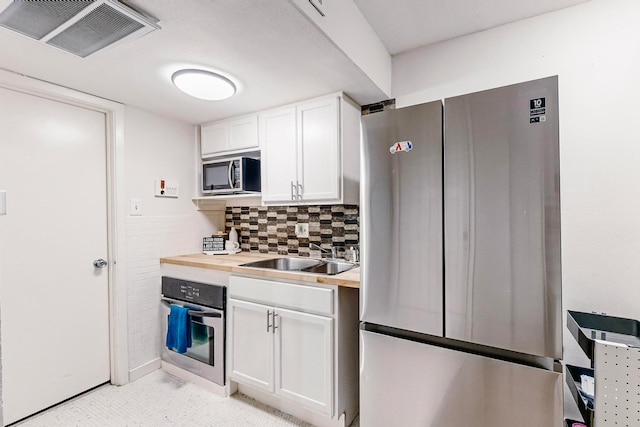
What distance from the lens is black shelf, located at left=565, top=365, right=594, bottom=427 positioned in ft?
3.63

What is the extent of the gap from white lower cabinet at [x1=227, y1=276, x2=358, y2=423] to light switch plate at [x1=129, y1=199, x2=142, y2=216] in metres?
1.05

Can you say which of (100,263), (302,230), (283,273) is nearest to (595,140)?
(283,273)

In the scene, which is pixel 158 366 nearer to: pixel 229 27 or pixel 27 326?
pixel 27 326

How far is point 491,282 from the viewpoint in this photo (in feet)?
3.94

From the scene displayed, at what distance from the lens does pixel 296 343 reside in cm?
181

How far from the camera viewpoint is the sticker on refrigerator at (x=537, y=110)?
113 centimetres

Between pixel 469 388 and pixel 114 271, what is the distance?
2.50 m

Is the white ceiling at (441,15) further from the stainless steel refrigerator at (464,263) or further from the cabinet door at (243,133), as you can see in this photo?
the cabinet door at (243,133)

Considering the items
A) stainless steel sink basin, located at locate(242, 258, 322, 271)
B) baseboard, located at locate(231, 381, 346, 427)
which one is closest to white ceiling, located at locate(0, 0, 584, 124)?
stainless steel sink basin, located at locate(242, 258, 322, 271)

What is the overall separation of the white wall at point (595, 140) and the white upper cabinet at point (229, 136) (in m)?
1.93

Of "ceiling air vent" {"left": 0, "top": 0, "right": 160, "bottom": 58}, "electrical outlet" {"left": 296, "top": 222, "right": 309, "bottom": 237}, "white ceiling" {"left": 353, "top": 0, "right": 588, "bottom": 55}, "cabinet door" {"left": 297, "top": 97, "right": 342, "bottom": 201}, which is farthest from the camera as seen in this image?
"electrical outlet" {"left": 296, "top": 222, "right": 309, "bottom": 237}

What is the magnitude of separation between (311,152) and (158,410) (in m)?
2.08

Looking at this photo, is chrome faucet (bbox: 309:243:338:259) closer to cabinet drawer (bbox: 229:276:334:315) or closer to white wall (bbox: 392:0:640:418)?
cabinet drawer (bbox: 229:276:334:315)

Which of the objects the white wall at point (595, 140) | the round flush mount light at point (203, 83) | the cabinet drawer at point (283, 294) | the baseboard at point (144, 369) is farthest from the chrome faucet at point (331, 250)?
the baseboard at point (144, 369)
